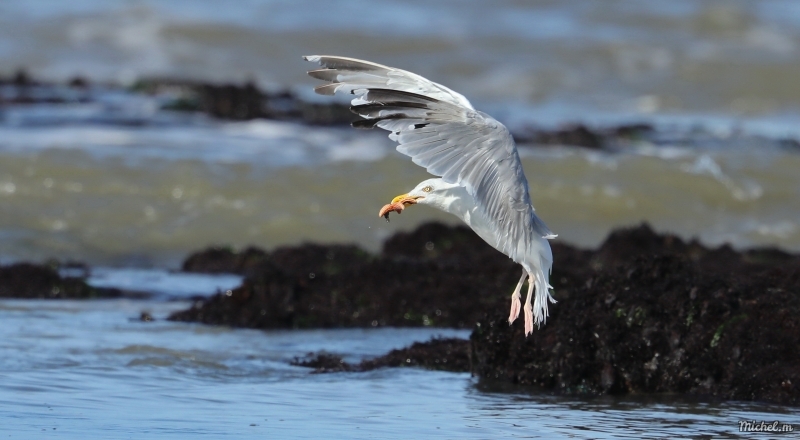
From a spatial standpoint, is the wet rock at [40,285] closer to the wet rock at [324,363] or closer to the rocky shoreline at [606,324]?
the rocky shoreline at [606,324]

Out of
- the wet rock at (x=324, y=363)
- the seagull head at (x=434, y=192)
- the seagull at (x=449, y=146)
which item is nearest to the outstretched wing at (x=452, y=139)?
the seagull at (x=449, y=146)

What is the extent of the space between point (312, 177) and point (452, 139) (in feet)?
39.9

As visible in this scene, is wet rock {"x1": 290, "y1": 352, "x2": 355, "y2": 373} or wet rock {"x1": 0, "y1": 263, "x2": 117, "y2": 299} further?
wet rock {"x1": 0, "y1": 263, "x2": 117, "y2": 299}

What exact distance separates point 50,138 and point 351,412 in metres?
15.1

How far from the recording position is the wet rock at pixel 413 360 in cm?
738

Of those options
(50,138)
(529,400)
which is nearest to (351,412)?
(529,400)

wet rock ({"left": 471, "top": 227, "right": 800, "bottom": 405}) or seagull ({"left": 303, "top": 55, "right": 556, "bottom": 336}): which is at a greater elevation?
seagull ({"left": 303, "top": 55, "right": 556, "bottom": 336})

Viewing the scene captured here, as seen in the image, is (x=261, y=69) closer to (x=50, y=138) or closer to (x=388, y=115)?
(x=50, y=138)

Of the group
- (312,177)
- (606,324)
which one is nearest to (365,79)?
(606,324)

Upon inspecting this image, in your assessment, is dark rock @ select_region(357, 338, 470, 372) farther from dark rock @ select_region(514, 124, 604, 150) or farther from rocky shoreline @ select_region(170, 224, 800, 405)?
dark rock @ select_region(514, 124, 604, 150)

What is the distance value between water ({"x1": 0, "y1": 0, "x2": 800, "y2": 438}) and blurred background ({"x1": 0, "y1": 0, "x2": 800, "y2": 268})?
0.07 m

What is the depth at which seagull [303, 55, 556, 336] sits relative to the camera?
5.32 m

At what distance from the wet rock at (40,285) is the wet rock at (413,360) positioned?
3.12 metres

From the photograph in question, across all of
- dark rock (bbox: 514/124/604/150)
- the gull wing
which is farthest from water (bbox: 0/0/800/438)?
the gull wing
